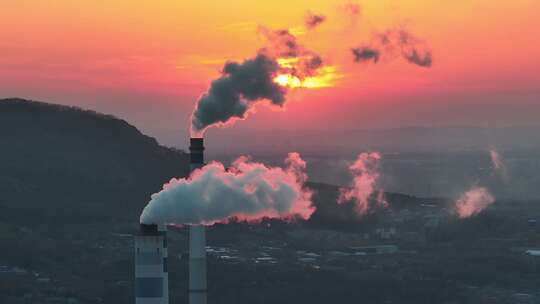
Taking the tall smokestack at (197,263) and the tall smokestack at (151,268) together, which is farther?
the tall smokestack at (197,263)

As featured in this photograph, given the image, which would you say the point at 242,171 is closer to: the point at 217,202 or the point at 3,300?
the point at 217,202

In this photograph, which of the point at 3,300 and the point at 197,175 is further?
the point at 3,300

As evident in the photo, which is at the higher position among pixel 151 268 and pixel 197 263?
pixel 197 263

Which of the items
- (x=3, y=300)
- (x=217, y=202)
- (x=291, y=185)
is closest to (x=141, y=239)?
(x=217, y=202)

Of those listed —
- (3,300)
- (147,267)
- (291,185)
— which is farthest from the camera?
(3,300)

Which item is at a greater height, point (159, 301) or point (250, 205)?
point (250, 205)

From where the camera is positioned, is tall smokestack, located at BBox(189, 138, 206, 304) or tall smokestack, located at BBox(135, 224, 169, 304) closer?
tall smokestack, located at BBox(135, 224, 169, 304)

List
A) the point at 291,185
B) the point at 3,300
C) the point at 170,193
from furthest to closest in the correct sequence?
1. the point at 3,300
2. the point at 291,185
3. the point at 170,193

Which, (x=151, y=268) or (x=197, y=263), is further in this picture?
(x=197, y=263)
